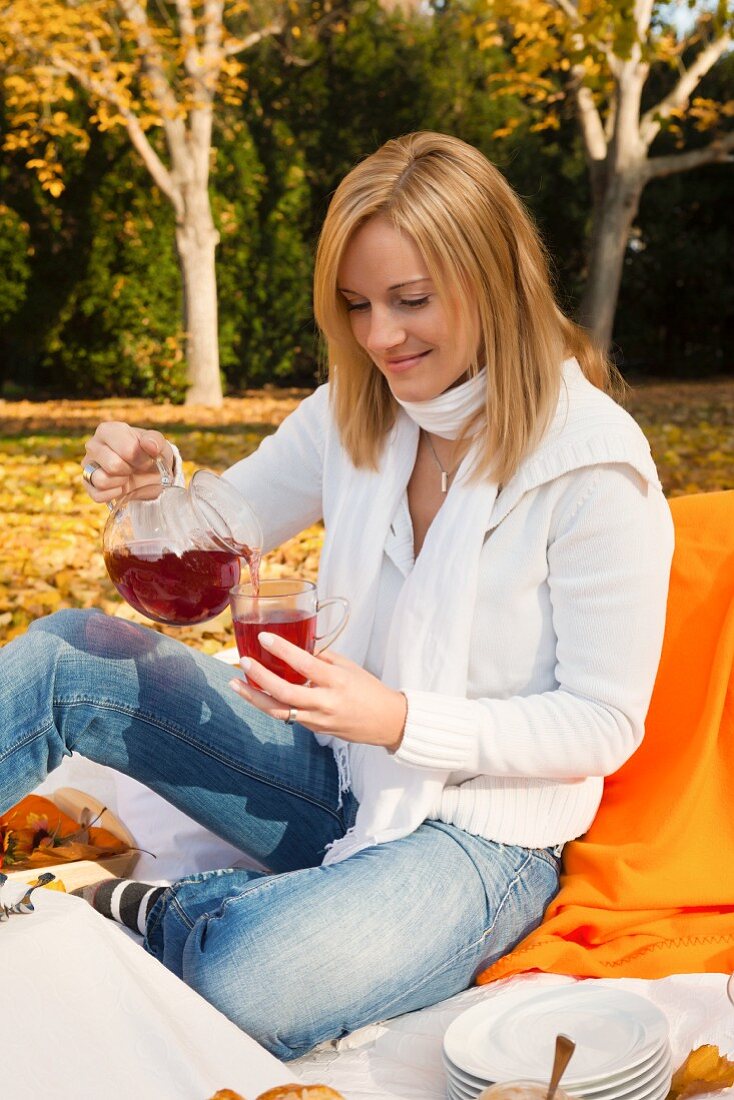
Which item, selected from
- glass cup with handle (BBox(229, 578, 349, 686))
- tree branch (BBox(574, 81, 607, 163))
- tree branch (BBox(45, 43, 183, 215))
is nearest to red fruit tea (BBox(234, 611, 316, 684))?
glass cup with handle (BBox(229, 578, 349, 686))

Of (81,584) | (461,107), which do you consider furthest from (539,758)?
(461,107)

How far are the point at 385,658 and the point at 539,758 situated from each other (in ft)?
1.24

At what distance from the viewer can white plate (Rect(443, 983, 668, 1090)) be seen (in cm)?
167

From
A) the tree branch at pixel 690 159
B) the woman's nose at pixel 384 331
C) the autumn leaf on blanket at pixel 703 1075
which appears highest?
the tree branch at pixel 690 159

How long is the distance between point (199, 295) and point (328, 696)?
34.2 ft

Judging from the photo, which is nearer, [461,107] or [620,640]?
[620,640]

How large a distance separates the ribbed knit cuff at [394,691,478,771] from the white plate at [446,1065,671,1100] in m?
0.48

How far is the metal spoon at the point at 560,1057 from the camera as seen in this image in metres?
1.38

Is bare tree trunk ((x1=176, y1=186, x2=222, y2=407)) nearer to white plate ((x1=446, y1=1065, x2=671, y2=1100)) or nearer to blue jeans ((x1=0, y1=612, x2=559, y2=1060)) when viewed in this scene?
blue jeans ((x1=0, y1=612, x2=559, y2=1060))

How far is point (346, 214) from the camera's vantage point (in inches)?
84.4

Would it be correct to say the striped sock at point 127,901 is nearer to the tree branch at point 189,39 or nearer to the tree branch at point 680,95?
the tree branch at point 680,95

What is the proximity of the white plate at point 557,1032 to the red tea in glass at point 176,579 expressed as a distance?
753 mm

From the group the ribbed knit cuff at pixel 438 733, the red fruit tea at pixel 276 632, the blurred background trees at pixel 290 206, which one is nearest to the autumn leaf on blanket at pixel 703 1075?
the ribbed knit cuff at pixel 438 733

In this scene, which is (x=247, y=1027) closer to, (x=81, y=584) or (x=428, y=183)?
(x=428, y=183)
